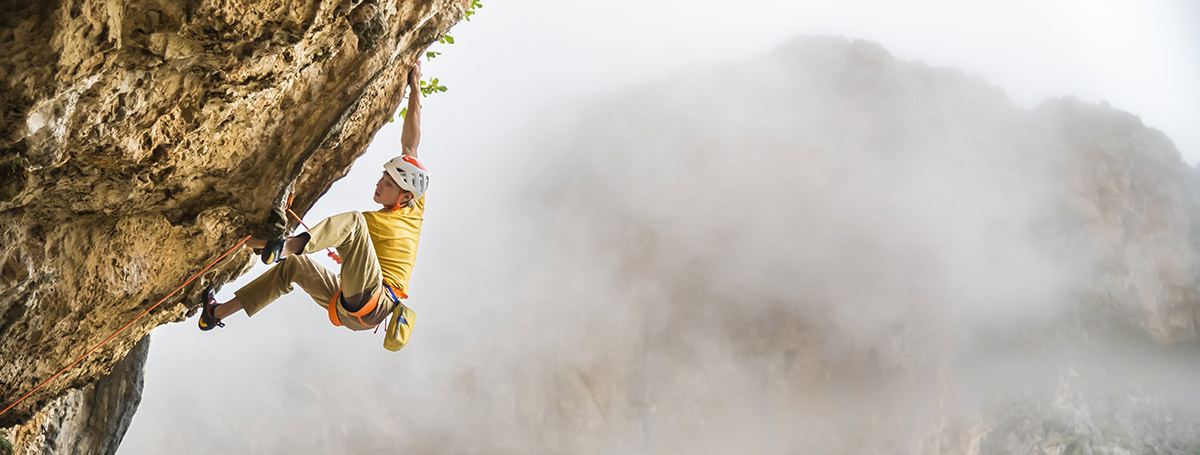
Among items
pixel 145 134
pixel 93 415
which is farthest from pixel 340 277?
pixel 93 415

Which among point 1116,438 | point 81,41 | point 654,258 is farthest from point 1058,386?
point 81,41

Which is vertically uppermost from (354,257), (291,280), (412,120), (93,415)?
(412,120)

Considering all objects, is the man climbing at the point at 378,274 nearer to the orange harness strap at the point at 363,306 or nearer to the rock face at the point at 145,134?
the orange harness strap at the point at 363,306

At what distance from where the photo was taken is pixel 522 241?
20.4 m

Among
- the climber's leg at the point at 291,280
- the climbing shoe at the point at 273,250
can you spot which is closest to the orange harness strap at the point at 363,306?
the climber's leg at the point at 291,280

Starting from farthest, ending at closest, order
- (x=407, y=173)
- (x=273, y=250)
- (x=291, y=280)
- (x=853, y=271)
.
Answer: (x=853, y=271), (x=291, y=280), (x=407, y=173), (x=273, y=250)

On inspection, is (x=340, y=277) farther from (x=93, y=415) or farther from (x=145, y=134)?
(x=93, y=415)

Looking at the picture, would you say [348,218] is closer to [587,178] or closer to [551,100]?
[587,178]

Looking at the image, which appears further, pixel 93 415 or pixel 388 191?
pixel 93 415

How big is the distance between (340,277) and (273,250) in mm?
751

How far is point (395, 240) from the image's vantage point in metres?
4.49

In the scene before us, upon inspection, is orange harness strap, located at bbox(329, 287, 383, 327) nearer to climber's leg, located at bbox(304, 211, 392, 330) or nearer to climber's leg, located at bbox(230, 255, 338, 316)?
climber's leg, located at bbox(304, 211, 392, 330)

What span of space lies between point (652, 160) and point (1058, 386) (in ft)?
40.6

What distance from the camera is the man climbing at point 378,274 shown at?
167 inches
